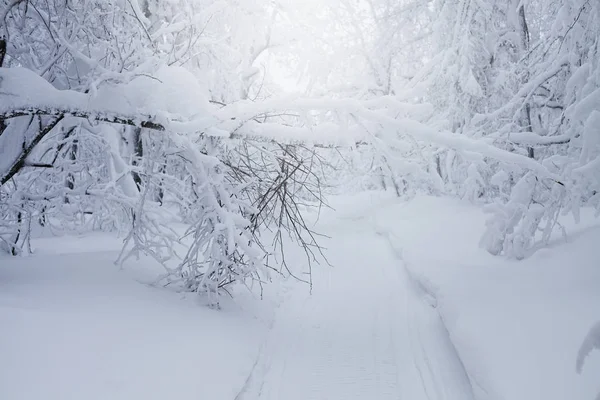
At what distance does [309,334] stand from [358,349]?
0.83 metres

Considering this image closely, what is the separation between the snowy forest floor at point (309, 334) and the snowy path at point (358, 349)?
0.02 m

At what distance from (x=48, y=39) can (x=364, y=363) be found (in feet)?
20.0

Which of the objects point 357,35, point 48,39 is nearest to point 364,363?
point 48,39

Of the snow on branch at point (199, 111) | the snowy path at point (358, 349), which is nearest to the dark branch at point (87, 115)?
the snow on branch at point (199, 111)

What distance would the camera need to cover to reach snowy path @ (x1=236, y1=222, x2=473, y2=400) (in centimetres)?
428

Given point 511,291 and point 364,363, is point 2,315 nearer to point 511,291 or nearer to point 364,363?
point 364,363

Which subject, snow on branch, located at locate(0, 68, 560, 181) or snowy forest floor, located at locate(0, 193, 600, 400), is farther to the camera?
snow on branch, located at locate(0, 68, 560, 181)

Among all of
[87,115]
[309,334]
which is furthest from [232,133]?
[309,334]

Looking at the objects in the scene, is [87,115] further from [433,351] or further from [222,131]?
[433,351]

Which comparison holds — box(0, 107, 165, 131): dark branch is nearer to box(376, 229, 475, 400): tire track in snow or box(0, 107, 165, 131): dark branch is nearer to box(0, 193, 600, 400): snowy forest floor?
box(0, 193, 600, 400): snowy forest floor

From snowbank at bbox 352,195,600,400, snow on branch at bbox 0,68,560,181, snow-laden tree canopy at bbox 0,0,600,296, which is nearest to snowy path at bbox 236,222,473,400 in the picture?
snowbank at bbox 352,195,600,400

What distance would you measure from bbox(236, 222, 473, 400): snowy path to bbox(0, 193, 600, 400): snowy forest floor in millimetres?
24

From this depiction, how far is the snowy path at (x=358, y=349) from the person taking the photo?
428cm

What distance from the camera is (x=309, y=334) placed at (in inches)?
230
